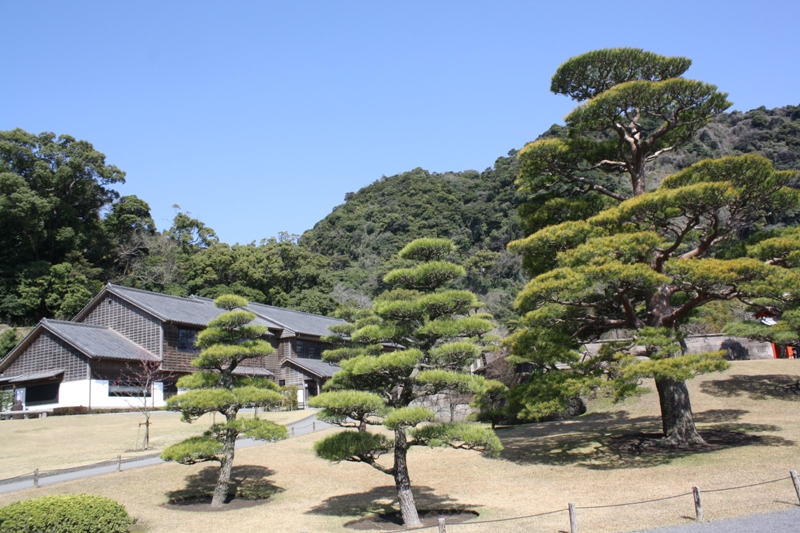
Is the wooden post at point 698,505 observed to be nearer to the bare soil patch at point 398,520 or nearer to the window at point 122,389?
the bare soil patch at point 398,520

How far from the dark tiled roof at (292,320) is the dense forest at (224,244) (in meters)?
8.15

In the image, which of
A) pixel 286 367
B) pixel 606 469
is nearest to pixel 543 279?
pixel 606 469

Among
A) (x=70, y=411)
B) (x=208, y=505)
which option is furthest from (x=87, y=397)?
(x=208, y=505)

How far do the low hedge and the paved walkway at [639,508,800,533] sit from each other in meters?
9.39

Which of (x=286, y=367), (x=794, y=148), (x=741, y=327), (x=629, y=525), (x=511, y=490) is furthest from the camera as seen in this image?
(x=794, y=148)

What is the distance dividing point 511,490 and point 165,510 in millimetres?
8027

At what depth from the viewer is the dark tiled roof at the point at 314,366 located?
37719 mm

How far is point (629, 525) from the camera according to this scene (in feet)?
32.5

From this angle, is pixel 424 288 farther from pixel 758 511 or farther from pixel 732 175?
pixel 732 175

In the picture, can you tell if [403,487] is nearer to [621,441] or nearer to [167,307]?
[621,441]

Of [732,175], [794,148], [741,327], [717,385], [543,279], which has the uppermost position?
[794,148]

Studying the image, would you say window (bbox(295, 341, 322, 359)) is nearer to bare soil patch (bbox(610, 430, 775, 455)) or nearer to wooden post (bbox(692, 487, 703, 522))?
bare soil patch (bbox(610, 430, 775, 455))

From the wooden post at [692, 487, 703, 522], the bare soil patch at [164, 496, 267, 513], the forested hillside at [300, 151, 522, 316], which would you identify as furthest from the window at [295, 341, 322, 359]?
the wooden post at [692, 487, 703, 522]

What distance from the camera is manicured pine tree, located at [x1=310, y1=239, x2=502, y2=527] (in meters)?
11.0
